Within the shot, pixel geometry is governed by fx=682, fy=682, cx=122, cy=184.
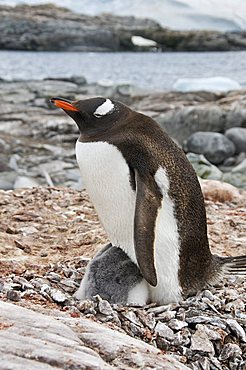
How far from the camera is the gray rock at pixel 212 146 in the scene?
8.88 m

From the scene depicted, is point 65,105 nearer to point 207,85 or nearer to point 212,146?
point 212,146

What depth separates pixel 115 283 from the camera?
2.56 m

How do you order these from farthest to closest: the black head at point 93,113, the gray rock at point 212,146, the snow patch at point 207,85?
the snow patch at point 207,85 → the gray rock at point 212,146 → the black head at point 93,113

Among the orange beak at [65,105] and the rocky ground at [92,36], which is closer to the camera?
the orange beak at [65,105]

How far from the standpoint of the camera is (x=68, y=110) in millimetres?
2701

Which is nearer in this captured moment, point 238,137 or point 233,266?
point 233,266

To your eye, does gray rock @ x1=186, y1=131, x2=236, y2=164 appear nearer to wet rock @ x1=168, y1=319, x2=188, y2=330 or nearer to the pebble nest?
the pebble nest

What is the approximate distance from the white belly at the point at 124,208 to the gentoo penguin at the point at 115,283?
0.14 ft

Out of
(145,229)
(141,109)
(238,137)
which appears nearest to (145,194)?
(145,229)

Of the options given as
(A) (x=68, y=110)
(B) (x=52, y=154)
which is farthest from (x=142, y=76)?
(A) (x=68, y=110)

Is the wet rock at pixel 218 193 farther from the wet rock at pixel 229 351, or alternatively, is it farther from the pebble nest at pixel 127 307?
the wet rock at pixel 229 351

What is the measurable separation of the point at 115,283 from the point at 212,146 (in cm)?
658

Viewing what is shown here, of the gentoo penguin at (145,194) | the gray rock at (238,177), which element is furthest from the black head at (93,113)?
the gray rock at (238,177)

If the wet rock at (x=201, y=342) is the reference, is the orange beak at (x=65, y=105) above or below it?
above
